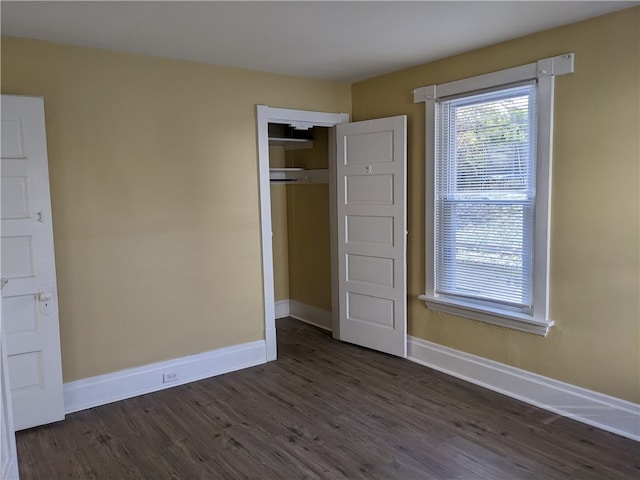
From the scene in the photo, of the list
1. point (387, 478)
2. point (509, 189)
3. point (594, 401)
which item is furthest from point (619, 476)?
point (509, 189)

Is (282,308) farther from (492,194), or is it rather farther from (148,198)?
(492,194)

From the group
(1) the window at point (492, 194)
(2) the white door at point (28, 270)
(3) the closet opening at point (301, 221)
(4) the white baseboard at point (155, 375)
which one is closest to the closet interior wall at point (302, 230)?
(3) the closet opening at point (301, 221)

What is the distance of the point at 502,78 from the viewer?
3.34m

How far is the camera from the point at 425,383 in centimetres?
371

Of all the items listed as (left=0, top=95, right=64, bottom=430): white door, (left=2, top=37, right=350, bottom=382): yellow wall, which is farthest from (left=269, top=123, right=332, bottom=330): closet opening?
(left=0, top=95, right=64, bottom=430): white door

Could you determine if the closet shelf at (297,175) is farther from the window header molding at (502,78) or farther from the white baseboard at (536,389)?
the white baseboard at (536,389)

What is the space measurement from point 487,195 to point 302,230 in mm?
2415

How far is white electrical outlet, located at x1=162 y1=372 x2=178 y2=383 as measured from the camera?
12.2 ft

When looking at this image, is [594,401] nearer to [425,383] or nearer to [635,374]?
[635,374]

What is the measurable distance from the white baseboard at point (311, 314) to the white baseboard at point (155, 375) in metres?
1.11

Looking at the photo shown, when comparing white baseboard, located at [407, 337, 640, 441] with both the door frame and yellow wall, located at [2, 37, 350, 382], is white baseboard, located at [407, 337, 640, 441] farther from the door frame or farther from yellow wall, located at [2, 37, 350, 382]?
yellow wall, located at [2, 37, 350, 382]

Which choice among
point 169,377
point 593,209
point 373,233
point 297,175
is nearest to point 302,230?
point 297,175

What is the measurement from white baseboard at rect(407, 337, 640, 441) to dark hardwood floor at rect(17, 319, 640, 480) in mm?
83

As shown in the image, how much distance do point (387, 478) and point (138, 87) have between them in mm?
3082
